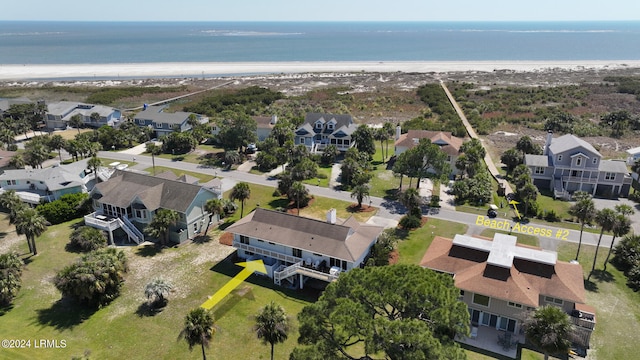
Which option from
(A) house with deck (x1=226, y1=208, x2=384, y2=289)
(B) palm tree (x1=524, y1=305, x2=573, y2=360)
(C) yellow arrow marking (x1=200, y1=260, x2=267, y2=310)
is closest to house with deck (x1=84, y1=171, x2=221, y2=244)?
(A) house with deck (x1=226, y1=208, x2=384, y2=289)

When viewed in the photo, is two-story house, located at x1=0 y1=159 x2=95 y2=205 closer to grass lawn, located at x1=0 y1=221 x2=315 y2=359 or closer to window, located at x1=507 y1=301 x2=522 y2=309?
grass lawn, located at x1=0 y1=221 x2=315 y2=359

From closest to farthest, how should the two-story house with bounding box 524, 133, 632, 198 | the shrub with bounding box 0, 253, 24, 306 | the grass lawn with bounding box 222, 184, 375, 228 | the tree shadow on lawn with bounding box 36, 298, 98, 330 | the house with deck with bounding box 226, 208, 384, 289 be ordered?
the tree shadow on lawn with bounding box 36, 298, 98, 330
the shrub with bounding box 0, 253, 24, 306
the house with deck with bounding box 226, 208, 384, 289
the grass lawn with bounding box 222, 184, 375, 228
the two-story house with bounding box 524, 133, 632, 198

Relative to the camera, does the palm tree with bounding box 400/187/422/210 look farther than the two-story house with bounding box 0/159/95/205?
No

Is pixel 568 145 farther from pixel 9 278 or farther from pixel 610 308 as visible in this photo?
pixel 9 278

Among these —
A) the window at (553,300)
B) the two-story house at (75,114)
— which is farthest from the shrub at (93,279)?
the two-story house at (75,114)

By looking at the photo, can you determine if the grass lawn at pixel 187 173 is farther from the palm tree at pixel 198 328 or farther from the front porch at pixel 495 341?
the front porch at pixel 495 341

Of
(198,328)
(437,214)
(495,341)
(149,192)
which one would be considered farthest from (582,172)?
(149,192)

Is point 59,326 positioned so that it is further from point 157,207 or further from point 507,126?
point 507,126
